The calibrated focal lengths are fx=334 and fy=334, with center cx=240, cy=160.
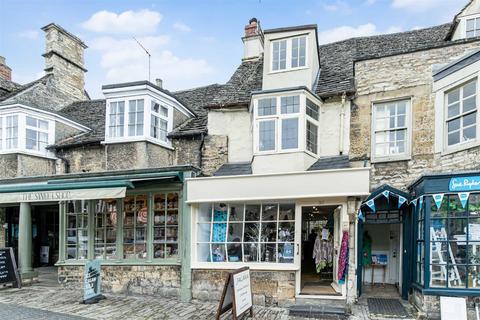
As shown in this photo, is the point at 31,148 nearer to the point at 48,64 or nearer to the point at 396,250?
the point at 48,64

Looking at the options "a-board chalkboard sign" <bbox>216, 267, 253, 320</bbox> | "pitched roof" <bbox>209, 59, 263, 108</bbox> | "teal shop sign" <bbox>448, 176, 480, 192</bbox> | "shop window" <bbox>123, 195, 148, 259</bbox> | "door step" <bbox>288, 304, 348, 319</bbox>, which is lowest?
"door step" <bbox>288, 304, 348, 319</bbox>

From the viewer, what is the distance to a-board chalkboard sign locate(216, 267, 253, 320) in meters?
A: 7.07

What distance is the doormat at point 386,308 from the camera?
8123 mm

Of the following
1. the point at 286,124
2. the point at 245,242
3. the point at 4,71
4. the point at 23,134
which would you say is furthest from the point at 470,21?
A: the point at 4,71

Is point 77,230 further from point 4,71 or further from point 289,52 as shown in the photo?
point 4,71

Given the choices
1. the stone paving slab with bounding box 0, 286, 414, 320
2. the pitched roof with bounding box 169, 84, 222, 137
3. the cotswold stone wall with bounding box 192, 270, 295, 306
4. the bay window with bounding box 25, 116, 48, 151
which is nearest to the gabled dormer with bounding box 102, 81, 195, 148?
the pitched roof with bounding box 169, 84, 222, 137

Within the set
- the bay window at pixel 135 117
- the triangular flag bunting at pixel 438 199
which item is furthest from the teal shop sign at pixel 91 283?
the triangular flag bunting at pixel 438 199

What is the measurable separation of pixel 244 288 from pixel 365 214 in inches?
195

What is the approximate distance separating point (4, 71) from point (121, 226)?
43.4 ft

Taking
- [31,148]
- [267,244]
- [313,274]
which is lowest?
[313,274]

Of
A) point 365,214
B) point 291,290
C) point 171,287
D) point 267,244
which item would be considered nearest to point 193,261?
point 171,287

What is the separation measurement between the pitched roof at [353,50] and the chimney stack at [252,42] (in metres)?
2.67

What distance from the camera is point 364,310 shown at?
8.51m

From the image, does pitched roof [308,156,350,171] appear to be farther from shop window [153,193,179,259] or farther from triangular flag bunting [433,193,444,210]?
shop window [153,193,179,259]
